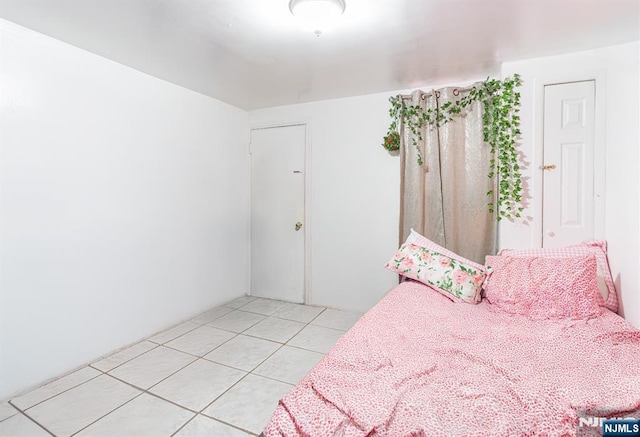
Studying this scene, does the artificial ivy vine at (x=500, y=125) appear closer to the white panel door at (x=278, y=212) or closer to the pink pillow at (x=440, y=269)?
the pink pillow at (x=440, y=269)

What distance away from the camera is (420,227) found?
109 inches

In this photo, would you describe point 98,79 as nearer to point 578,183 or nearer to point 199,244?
point 199,244

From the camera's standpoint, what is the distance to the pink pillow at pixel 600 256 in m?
1.91

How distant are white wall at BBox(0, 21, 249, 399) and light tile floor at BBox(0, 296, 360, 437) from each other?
22 centimetres

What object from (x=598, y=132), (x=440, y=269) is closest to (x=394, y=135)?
(x=440, y=269)

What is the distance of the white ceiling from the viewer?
1634 mm

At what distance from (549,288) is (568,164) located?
39.6 inches

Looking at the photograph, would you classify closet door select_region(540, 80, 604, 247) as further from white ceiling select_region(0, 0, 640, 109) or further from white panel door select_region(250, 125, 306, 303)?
white panel door select_region(250, 125, 306, 303)

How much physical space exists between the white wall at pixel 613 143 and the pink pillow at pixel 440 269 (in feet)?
1.50

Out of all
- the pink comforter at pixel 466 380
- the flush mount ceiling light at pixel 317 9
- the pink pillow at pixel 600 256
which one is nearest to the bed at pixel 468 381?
the pink comforter at pixel 466 380

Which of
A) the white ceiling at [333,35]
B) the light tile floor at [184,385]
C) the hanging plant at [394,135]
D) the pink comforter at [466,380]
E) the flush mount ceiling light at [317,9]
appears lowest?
the light tile floor at [184,385]

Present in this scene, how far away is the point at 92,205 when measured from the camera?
7.23ft

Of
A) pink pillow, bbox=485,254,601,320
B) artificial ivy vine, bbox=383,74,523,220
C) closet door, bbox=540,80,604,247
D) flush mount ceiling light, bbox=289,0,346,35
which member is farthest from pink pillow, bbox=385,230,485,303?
flush mount ceiling light, bbox=289,0,346,35

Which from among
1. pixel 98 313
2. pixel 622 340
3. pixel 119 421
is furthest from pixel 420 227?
pixel 98 313
